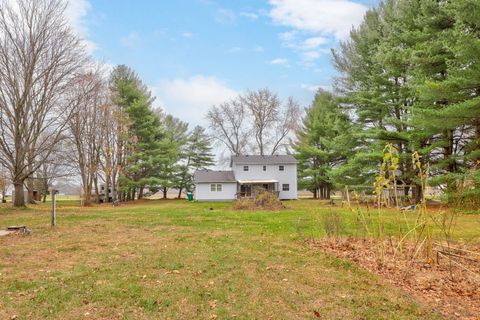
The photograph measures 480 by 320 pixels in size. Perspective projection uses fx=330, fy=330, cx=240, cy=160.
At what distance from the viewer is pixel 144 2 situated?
38.5 ft

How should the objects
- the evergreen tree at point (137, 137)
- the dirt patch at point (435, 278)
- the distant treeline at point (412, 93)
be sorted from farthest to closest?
the evergreen tree at point (137, 137), the distant treeline at point (412, 93), the dirt patch at point (435, 278)

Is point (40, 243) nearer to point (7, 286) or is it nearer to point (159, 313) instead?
point (7, 286)

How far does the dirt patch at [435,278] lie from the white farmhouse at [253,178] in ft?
85.4

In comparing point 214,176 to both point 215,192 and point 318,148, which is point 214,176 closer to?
point 215,192

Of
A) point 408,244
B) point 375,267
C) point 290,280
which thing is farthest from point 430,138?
point 290,280

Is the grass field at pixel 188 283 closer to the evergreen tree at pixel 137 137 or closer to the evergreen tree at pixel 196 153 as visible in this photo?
the evergreen tree at pixel 137 137

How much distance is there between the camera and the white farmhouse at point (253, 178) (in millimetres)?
32844

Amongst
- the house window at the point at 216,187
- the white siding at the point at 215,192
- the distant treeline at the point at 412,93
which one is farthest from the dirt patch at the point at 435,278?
the house window at the point at 216,187

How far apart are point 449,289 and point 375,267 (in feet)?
4.01

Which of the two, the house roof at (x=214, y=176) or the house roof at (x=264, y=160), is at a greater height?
the house roof at (x=264, y=160)

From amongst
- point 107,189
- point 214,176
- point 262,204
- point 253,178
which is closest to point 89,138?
point 107,189

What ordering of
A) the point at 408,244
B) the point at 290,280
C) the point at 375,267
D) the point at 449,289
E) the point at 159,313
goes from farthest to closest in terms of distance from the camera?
1. the point at 408,244
2. the point at 375,267
3. the point at 290,280
4. the point at 449,289
5. the point at 159,313

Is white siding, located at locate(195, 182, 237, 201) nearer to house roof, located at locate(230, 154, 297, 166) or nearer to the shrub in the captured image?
house roof, located at locate(230, 154, 297, 166)

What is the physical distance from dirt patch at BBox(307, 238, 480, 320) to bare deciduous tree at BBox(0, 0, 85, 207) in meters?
18.5
